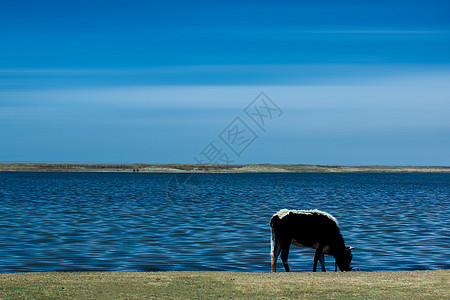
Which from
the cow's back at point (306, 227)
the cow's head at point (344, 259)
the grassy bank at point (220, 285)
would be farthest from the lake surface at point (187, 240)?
the grassy bank at point (220, 285)

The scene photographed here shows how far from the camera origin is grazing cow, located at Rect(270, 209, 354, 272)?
→ 15.9 m

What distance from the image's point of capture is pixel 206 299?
10797 millimetres

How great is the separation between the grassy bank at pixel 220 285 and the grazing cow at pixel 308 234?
1.67m

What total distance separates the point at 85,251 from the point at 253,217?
15.3m

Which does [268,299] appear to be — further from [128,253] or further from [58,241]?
[58,241]

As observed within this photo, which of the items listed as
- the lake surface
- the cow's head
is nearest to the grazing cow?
the cow's head

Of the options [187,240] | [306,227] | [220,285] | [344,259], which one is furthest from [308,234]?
[187,240]

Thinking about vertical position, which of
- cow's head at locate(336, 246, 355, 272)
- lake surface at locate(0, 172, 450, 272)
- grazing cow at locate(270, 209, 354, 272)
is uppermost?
grazing cow at locate(270, 209, 354, 272)

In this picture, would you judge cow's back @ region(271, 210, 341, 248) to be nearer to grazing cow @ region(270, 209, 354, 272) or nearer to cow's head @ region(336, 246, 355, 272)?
grazing cow @ region(270, 209, 354, 272)

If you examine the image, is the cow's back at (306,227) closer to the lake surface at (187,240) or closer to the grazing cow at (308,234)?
the grazing cow at (308,234)

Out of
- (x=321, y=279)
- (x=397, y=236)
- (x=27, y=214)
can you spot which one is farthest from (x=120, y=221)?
(x=321, y=279)

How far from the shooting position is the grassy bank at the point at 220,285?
11.1 m

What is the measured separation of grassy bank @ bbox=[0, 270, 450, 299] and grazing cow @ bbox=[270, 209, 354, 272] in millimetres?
1672

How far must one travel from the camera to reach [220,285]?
1230cm
